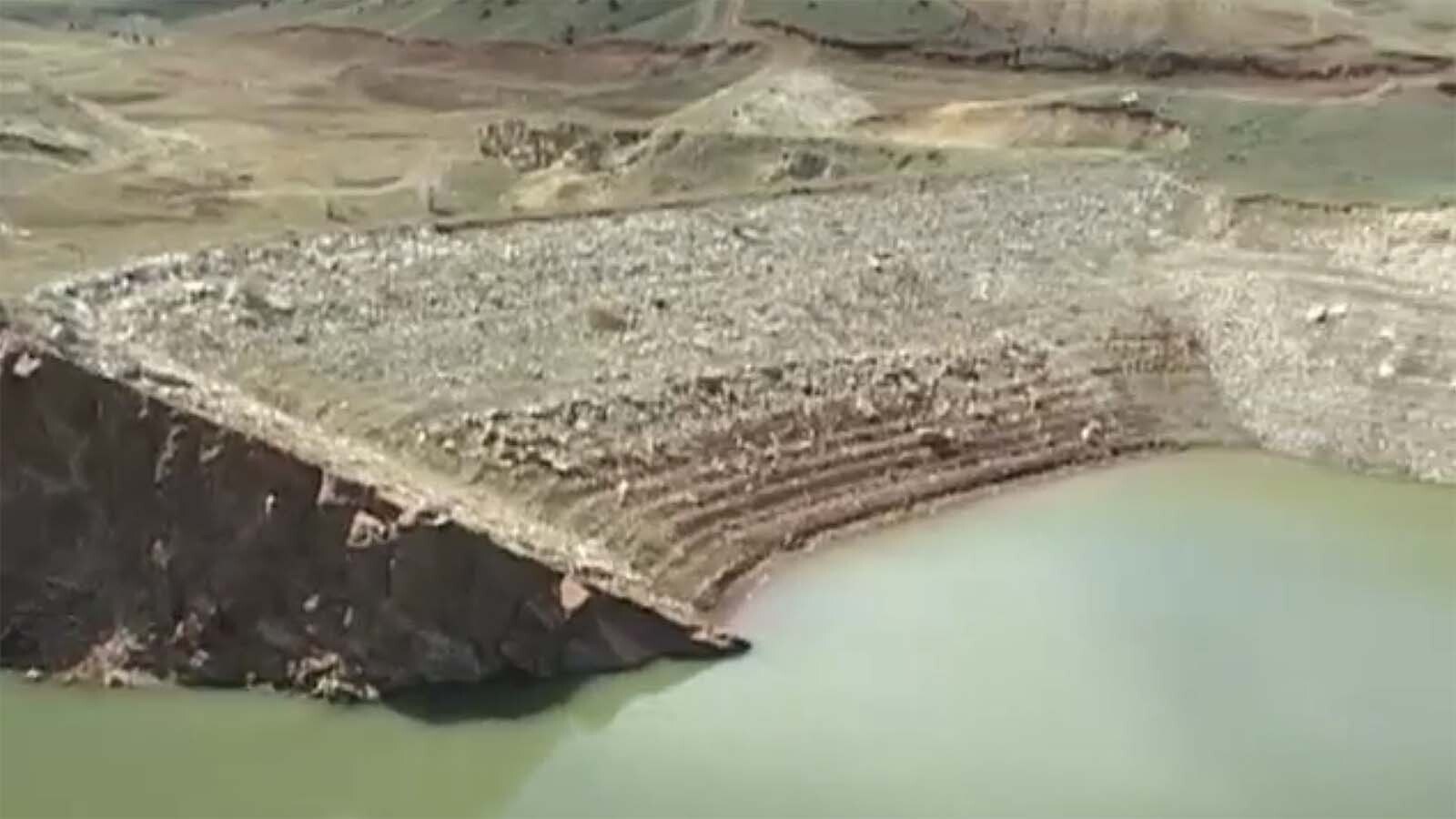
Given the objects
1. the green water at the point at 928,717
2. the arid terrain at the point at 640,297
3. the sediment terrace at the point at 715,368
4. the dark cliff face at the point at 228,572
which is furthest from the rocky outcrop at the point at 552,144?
the dark cliff face at the point at 228,572

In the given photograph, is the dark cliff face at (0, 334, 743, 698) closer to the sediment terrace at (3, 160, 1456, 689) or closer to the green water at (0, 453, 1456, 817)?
the sediment terrace at (3, 160, 1456, 689)

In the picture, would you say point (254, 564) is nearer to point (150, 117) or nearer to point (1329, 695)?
point (1329, 695)

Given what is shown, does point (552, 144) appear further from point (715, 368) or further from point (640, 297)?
point (715, 368)

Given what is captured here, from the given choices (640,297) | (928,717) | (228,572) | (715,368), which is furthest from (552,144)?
(928,717)

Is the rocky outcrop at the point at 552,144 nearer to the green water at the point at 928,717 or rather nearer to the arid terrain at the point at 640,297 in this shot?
the arid terrain at the point at 640,297

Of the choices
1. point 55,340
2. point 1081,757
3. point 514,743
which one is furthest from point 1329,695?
point 55,340

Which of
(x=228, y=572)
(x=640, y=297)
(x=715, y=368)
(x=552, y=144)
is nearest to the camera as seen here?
(x=228, y=572)
